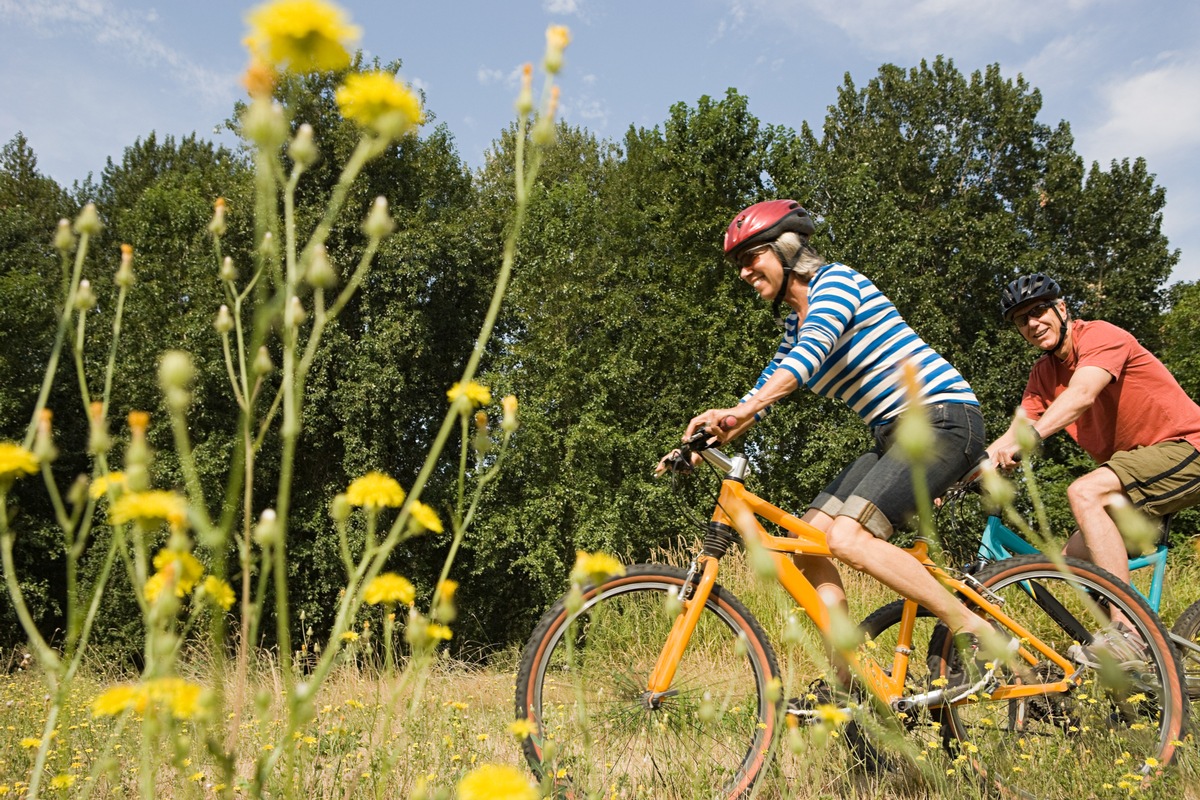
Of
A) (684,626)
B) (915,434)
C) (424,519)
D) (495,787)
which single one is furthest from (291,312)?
(684,626)

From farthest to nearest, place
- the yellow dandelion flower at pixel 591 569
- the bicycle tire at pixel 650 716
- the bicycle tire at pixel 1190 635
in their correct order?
1. the bicycle tire at pixel 1190 635
2. the bicycle tire at pixel 650 716
3. the yellow dandelion flower at pixel 591 569

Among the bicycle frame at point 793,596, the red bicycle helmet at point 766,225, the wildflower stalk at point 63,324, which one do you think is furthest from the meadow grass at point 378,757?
the red bicycle helmet at point 766,225

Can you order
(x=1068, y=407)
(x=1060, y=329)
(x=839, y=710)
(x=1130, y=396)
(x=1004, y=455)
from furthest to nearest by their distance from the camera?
1. (x=1060, y=329)
2. (x=1130, y=396)
3. (x=1068, y=407)
4. (x=1004, y=455)
5. (x=839, y=710)

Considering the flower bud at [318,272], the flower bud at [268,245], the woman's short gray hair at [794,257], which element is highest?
the woman's short gray hair at [794,257]

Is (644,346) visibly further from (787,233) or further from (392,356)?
(787,233)

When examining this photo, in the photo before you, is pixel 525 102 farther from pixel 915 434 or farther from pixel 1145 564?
pixel 1145 564

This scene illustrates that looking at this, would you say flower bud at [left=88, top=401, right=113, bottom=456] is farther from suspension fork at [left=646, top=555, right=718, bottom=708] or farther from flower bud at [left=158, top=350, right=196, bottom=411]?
suspension fork at [left=646, top=555, right=718, bottom=708]

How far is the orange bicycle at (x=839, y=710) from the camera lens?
224 cm

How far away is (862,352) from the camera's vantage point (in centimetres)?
253

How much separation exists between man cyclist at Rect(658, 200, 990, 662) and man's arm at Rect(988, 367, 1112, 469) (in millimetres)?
394

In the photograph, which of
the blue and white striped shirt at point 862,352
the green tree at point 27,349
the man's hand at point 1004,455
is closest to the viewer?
the blue and white striped shirt at point 862,352

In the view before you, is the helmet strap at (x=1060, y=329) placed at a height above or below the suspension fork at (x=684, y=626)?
above

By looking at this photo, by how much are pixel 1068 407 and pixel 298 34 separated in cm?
295

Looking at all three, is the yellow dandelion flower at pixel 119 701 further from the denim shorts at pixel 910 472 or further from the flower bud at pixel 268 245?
the denim shorts at pixel 910 472
